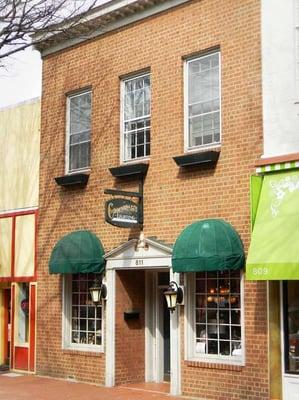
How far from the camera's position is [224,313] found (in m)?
13.6

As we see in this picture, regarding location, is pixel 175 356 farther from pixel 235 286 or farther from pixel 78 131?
pixel 78 131

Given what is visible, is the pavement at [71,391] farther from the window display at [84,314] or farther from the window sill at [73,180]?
the window sill at [73,180]

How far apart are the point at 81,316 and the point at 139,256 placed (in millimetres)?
2695

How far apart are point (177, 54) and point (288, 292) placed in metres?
5.62

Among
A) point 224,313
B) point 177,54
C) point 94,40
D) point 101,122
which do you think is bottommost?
point 224,313

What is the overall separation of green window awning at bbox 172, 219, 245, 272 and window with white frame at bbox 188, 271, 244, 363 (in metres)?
0.60

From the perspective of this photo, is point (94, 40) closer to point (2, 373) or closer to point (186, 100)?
point (186, 100)

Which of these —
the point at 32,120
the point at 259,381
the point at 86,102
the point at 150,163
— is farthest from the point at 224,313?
the point at 32,120

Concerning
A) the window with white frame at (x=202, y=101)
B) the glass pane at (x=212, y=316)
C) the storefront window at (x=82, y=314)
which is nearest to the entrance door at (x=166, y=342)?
the storefront window at (x=82, y=314)

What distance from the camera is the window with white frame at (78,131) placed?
1705 cm

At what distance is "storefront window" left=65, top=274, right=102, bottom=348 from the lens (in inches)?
641

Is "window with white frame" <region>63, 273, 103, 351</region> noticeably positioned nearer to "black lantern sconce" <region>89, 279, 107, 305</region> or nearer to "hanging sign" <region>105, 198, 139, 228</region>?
"black lantern sconce" <region>89, 279, 107, 305</region>

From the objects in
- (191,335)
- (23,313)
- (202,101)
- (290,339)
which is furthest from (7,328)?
(290,339)

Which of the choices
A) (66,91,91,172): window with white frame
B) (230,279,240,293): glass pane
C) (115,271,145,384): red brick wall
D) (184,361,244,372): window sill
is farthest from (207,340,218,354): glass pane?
(66,91,91,172): window with white frame
